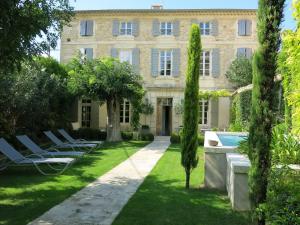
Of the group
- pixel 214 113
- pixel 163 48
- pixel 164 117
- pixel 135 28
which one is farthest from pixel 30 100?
pixel 214 113

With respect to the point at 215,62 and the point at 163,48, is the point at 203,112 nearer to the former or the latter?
the point at 215,62

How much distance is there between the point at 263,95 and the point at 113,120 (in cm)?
1657

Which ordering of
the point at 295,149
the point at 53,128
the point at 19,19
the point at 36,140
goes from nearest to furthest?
the point at 19,19 < the point at 295,149 < the point at 36,140 < the point at 53,128

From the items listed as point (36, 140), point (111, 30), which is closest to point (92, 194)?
point (36, 140)

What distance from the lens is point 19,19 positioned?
247 inches

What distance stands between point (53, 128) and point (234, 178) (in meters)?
14.5

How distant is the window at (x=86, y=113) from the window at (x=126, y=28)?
206 inches

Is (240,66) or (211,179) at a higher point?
(240,66)

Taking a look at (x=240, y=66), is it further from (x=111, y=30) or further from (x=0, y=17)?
(x=0, y=17)

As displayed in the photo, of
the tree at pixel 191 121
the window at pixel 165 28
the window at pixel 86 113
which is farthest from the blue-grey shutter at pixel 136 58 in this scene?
the tree at pixel 191 121

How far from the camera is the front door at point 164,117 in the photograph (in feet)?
84.7

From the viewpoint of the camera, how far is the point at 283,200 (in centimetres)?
467

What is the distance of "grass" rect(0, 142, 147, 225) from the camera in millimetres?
6207

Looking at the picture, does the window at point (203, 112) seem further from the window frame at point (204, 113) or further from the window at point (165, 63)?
the window at point (165, 63)
